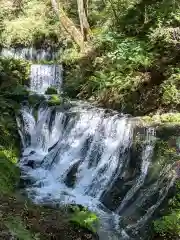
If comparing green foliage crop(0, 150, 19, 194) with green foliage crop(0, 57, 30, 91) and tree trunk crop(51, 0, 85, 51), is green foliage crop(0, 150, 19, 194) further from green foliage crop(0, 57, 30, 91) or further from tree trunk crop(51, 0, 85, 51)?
tree trunk crop(51, 0, 85, 51)

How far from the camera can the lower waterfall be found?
330 inches

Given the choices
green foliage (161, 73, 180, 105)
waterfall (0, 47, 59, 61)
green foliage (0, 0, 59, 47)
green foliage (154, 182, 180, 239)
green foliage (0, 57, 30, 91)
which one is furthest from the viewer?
green foliage (0, 0, 59, 47)

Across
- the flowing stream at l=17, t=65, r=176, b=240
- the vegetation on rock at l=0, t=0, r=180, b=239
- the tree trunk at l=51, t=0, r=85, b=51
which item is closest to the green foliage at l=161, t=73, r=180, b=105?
the vegetation on rock at l=0, t=0, r=180, b=239

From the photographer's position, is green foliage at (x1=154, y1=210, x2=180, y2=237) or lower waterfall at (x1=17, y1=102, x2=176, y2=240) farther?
lower waterfall at (x1=17, y1=102, x2=176, y2=240)

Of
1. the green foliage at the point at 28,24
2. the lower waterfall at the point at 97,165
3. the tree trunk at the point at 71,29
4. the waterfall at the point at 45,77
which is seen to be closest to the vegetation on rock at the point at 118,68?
the tree trunk at the point at 71,29

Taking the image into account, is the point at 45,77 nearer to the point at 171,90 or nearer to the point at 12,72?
the point at 12,72

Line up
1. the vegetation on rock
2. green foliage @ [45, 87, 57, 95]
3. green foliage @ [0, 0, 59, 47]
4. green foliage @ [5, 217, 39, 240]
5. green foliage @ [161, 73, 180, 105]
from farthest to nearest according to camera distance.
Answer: green foliage @ [0, 0, 59, 47] < green foliage @ [45, 87, 57, 95] < the vegetation on rock < green foliage @ [161, 73, 180, 105] < green foliage @ [5, 217, 39, 240]

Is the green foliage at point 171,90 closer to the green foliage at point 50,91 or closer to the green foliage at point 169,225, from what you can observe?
the green foliage at point 169,225

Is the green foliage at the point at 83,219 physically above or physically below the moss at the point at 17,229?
below

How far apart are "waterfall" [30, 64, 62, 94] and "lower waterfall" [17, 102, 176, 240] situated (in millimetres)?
3283

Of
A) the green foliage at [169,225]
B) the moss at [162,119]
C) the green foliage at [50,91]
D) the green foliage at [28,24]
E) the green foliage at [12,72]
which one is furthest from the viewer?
the green foliage at [28,24]

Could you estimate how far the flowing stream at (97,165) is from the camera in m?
8.38

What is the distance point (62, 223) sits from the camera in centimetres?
664

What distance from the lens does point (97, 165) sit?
10.5 m
